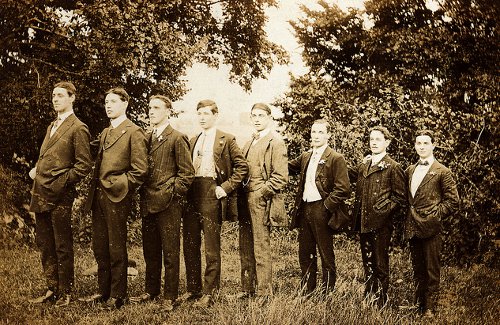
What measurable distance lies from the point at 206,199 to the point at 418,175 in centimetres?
205

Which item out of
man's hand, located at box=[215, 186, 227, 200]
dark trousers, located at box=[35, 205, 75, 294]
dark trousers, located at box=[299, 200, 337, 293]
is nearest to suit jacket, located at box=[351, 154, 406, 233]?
dark trousers, located at box=[299, 200, 337, 293]

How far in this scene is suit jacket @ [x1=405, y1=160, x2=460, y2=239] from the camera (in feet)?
14.4

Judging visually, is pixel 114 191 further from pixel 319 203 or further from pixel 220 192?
pixel 319 203

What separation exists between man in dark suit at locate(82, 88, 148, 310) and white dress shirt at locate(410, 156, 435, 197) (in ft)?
8.33

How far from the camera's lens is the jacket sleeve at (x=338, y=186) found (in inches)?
178

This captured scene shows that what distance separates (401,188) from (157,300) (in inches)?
101

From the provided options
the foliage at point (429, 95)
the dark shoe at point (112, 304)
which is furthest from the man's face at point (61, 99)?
the foliage at point (429, 95)

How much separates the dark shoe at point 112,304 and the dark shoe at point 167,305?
384mm

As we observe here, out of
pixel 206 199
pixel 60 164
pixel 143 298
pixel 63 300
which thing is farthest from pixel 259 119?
pixel 63 300

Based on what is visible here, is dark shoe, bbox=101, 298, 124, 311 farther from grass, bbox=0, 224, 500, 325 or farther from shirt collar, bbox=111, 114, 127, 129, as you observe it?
shirt collar, bbox=111, 114, 127, 129

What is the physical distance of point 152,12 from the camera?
22.6ft

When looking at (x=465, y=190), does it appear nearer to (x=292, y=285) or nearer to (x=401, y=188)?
(x=401, y=188)

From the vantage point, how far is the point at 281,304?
3.83 metres

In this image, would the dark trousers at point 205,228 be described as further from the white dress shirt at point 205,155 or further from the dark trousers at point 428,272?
the dark trousers at point 428,272
